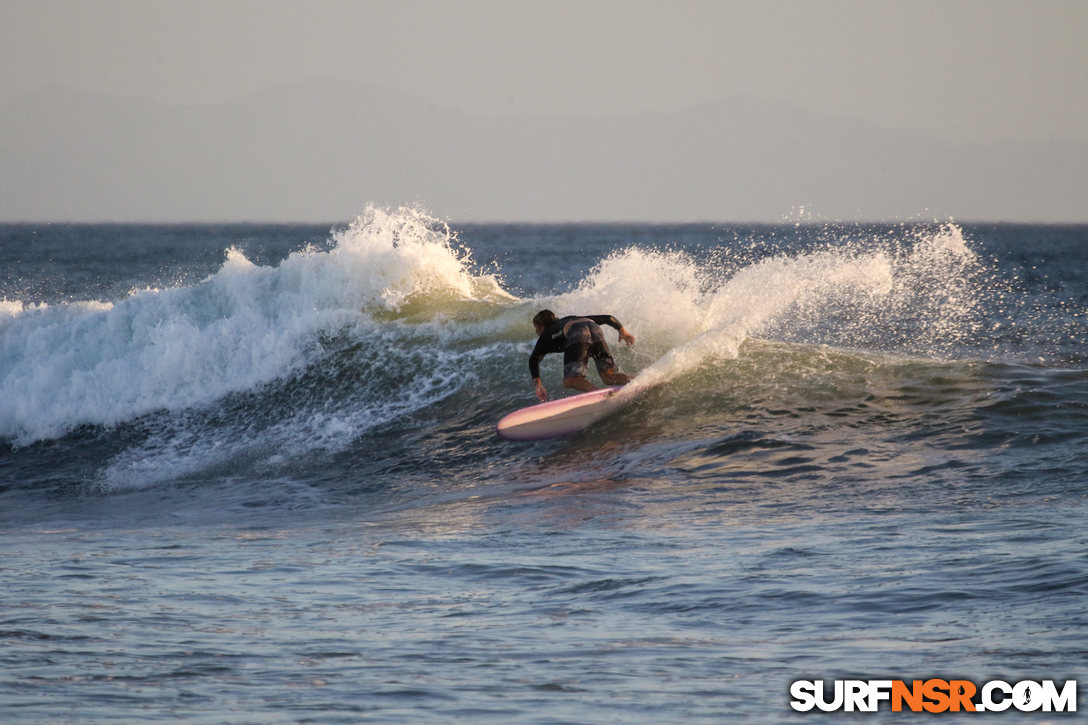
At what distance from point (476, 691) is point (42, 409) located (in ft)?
43.8

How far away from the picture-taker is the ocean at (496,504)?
5.43 metres

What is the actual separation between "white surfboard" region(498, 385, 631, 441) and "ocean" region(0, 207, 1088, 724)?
0.18m

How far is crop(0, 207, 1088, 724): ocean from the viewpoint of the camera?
214 inches

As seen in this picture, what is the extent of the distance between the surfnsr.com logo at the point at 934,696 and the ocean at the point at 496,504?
0.30 feet

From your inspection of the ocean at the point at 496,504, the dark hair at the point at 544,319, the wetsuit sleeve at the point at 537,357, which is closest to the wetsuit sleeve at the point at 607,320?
the dark hair at the point at 544,319

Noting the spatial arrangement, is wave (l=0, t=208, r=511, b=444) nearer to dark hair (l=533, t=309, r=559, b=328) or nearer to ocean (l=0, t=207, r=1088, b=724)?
ocean (l=0, t=207, r=1088, b=724)

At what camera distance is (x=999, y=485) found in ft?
30.6

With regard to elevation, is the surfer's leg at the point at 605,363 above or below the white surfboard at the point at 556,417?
above

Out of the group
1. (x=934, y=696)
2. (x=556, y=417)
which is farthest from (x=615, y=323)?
(x=934, y=696)

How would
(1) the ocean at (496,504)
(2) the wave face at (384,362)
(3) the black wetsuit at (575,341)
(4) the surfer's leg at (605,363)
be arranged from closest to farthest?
1. (1) the ocean at (496,504)
2. (3) the black wetsuit at (575,341)
3. (4) the surfer's leg at (605,363)
4. (2) the wave face at (384,362)

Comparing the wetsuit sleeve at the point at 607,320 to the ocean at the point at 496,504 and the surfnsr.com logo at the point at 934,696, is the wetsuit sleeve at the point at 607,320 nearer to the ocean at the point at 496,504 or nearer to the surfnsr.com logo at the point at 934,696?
the ocean at the point at 496,504

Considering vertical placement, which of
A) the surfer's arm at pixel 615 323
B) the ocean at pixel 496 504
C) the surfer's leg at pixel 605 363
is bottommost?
the ocean at pixel 496 504

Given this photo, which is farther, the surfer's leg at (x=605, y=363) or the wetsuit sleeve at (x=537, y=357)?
the surfer's leg at (x=605, y=363)

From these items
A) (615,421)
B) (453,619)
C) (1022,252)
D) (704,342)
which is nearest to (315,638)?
(453,619)
